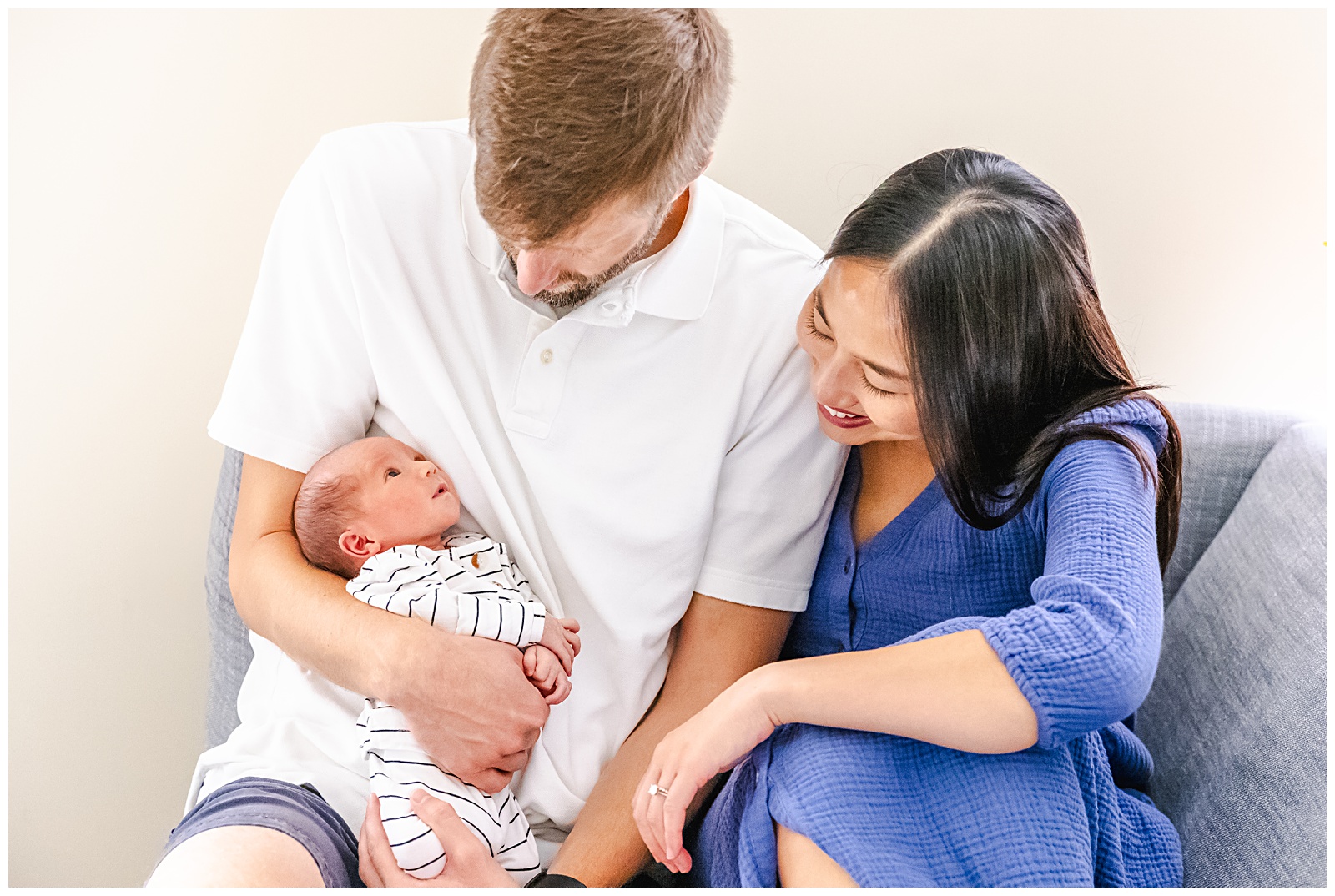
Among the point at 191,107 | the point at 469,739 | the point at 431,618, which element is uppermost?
the point at 191,107

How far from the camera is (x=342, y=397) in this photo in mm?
1276

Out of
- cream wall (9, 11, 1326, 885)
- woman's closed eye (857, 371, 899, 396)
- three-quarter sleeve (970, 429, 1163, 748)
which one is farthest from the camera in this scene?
cream wall (9, 11, 1326, 885)

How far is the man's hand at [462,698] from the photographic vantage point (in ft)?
3.78

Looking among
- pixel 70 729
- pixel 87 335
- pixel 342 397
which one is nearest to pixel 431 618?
pixel 342 397

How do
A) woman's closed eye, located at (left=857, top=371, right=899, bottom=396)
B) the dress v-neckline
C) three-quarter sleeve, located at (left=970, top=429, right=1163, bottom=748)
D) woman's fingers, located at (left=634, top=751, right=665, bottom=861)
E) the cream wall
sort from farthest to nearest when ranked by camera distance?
the cream wall → the dress v-neckline → woman's closed eye, located at (left=857, top=371, right=899, bottom=396) → woman's fingers, located at (left=634, top=751, right=665, bottom=861) → three-quarter sleeve, located at (left=970, top=429, right=1163, bottom=748)

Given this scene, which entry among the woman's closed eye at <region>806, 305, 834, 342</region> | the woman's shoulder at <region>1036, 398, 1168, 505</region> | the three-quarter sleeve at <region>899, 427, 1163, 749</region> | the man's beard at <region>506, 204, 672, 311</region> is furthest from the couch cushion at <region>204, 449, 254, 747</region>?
the woman's shoulder at <region>1036, 398, 1168, 505</region>

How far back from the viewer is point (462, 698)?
3.79 feet

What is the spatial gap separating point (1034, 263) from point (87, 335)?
1.49 m

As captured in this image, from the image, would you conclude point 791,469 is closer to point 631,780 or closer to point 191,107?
point 631,780

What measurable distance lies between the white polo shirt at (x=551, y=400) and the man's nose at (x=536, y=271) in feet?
0.42

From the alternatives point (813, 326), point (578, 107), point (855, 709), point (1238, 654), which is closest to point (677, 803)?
point (855, 709)

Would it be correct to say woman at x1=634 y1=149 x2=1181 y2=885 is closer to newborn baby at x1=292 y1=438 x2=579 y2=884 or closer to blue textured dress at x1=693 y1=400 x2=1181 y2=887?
blue textured dress at x1=693 y1=400 x2=1181 y2=887

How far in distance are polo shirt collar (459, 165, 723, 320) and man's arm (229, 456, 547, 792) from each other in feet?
1.41

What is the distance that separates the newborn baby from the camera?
117 cm
